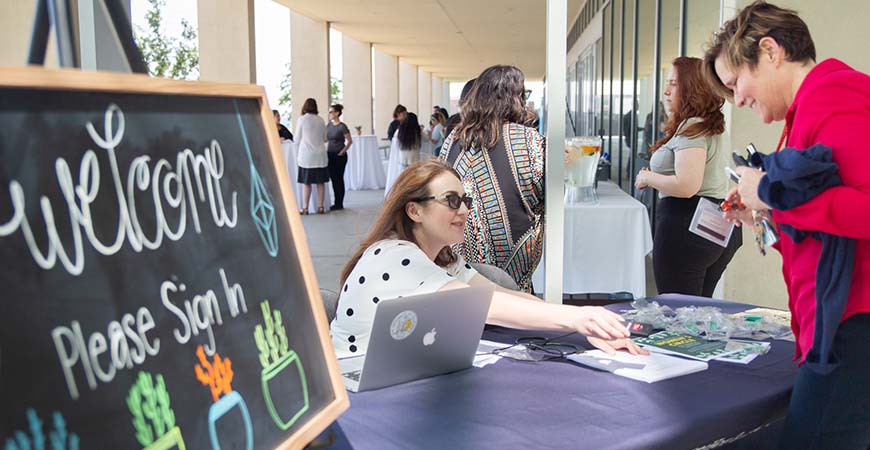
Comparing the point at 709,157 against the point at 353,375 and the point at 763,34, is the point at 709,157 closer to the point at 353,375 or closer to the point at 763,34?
the point at 763,34

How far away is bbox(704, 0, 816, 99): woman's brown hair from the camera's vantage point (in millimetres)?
1527

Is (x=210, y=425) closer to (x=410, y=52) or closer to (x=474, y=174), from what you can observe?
(x=474, y=174)

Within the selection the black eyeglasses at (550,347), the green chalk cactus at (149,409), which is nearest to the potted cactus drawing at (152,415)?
the green chalk cactus at (149,409)

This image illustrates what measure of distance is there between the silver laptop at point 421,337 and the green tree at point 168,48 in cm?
856

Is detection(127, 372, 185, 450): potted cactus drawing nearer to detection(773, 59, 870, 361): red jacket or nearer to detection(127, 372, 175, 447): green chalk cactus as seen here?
detection(127, 372, 175, 447): green chalk cactus

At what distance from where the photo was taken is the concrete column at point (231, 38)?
11.0 m

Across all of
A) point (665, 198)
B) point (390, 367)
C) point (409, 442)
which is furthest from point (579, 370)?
point (665, 198)

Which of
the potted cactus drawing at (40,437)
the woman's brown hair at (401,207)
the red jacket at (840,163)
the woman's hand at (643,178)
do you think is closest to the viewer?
the potted cactus drawing at (40,437)

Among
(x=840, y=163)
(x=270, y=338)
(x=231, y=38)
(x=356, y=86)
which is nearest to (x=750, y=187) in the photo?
(x=840, y=163)

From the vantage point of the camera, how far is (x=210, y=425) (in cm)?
83

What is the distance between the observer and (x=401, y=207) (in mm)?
1999

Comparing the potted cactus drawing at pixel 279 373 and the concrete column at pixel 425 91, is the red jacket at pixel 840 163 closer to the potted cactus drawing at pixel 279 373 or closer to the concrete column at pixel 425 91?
the potted cactus drawing at pixel 279 373

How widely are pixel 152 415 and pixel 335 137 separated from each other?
1014cm

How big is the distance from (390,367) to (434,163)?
0.76 m
